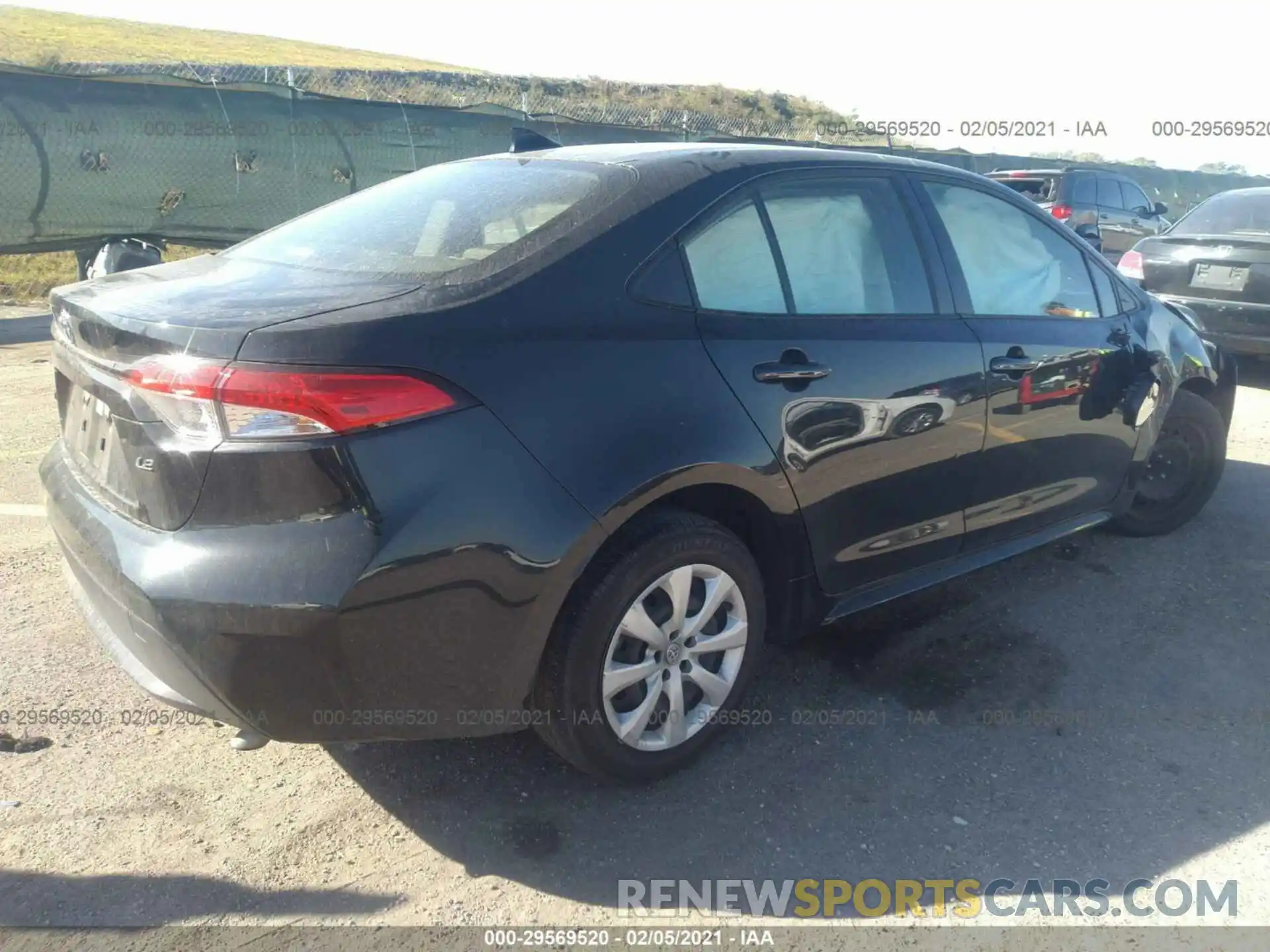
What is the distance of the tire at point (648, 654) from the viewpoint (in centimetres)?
246

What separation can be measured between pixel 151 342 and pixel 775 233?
170cm

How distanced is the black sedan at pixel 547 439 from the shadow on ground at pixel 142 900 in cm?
34

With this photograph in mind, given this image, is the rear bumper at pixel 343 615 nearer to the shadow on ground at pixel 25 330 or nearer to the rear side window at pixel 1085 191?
the shadow on ground at pixel 25 330

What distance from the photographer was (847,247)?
10.2ft

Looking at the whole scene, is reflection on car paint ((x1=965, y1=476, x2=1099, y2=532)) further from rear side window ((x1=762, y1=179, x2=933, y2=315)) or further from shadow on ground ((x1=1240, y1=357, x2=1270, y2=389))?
shadow on ground ((x1=1240, y1=357, x2=1270, y2=389))

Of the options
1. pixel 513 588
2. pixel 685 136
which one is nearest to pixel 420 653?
pixel 513 588

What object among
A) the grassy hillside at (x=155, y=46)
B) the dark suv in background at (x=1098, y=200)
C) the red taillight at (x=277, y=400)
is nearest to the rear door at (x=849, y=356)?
the red taillight at (x=277, y=400)

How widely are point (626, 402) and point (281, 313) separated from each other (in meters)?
0.81

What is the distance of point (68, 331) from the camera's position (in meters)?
2.57

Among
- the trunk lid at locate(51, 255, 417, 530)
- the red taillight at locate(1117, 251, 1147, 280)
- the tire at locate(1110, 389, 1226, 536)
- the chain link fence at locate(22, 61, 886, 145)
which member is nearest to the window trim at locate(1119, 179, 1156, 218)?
the chain link fence at locate(22, 61, 886, 145)

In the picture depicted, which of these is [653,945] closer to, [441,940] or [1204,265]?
[441,940]

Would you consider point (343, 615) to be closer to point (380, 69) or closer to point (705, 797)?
point (705, 797)

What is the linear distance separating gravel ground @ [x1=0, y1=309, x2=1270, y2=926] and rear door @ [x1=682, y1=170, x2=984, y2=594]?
486 millimetres

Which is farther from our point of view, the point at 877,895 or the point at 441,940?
the point at 877,895
